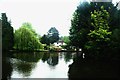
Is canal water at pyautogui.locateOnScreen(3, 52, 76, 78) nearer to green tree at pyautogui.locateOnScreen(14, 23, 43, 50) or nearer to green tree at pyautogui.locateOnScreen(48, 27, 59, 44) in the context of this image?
green tree at pyautogui.locateOnScreen(14, 23, 43, 50)

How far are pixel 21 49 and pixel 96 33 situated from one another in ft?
89.5

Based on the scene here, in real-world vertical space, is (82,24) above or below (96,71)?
above

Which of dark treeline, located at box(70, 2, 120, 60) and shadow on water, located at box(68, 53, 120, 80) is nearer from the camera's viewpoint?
shadow on water, located at box(68, 53, 120, 80)

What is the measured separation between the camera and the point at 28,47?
47062 mm

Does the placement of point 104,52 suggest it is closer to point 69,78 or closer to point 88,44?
point 88,44

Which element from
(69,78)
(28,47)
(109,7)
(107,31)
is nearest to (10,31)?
(28,47)

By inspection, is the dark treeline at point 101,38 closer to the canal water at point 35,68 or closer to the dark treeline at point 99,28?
the dark treeline at point 99,28

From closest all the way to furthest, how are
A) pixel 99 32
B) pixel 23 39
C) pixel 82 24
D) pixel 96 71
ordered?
pixel 96 71, pixel 99 32, pixel 82 24, pixel 23 39

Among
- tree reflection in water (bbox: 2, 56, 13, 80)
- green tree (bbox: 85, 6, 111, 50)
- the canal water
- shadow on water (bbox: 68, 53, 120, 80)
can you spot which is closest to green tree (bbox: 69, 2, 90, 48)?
green tree (bbox: 85, 6, 111, 50)

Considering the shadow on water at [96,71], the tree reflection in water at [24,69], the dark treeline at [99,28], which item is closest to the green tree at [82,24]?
the dark treeline at [99,28]

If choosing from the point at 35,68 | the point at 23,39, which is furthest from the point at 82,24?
the point at 23,39

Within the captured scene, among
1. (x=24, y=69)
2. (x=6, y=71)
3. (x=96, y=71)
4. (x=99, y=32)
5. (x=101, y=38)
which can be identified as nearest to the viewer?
(x=6, y=71)

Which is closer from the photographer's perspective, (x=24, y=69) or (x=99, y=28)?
(x=24, y=69)

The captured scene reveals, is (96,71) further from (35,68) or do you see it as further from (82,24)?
(82,24)
